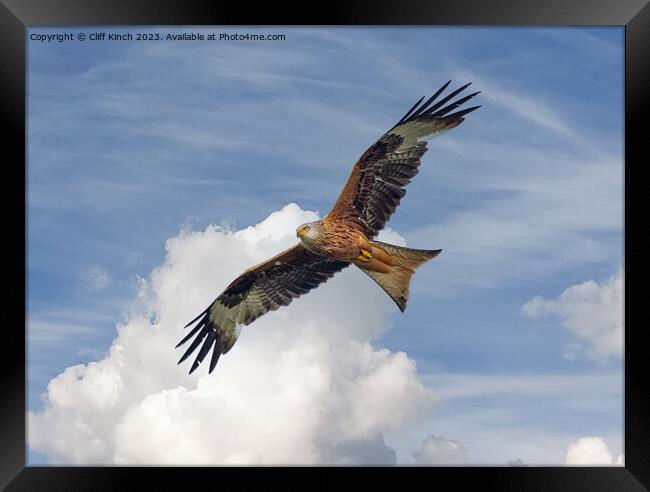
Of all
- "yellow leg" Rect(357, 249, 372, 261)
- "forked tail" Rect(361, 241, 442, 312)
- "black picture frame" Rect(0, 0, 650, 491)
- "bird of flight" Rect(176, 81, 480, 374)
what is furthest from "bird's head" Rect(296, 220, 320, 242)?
"black picture frame" Rect(0, 0, 650, 491)

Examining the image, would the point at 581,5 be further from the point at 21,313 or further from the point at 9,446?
the point at 9,446

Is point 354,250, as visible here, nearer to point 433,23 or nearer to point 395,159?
point 395,159

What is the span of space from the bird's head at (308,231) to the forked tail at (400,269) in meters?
0.47

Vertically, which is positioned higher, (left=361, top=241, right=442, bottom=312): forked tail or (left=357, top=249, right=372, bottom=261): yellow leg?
(left=357, top=249, right=372, bottom=261): yellow leg

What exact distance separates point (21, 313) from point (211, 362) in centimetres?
135

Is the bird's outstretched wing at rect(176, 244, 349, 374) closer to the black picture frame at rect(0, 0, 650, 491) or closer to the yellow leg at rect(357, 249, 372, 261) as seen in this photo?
the yellow leg at rect(357, 249, 372, 261)

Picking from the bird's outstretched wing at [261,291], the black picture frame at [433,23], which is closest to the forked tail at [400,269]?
the bird's outstretched wing at [261,291]

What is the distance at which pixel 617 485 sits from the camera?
4.24 m

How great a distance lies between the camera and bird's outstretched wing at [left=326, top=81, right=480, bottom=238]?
485cm

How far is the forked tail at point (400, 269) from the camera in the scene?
15.9 feet

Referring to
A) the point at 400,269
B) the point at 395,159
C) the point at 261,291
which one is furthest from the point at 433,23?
the point at 261,291

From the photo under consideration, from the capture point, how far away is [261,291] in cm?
554

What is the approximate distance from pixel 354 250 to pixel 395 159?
73cm

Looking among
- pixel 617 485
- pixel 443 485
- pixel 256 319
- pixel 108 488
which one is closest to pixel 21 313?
pixel 108 488
